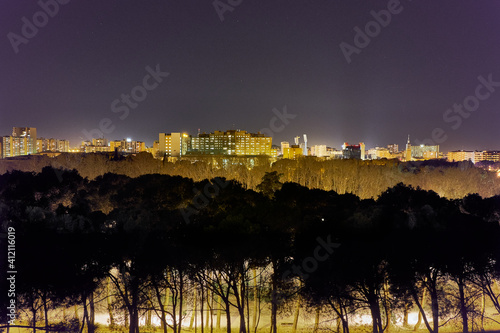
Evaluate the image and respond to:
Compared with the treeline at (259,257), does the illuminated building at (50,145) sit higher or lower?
higher

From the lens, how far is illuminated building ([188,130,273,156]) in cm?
12712

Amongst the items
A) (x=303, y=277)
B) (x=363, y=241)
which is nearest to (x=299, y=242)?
(x=303, y=277)

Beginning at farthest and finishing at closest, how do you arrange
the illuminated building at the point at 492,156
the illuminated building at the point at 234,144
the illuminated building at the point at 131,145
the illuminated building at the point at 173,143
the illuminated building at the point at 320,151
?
the illuminated building at the point at 320,151, the illuminated building at the point at 131,145, the illuminated building at the point at 492,156, the illuminated building at the point at 234,144, the illuminated building at the point at 173,143

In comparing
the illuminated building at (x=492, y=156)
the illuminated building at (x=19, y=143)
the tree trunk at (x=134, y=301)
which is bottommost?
the tree trunk at (x=134, y=301)

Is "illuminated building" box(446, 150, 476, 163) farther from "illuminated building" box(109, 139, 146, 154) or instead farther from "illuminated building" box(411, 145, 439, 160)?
"illuminated building" box(109, 139, 146, 154)

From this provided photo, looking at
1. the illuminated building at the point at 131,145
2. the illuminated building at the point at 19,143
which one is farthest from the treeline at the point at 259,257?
the illuminated building at the point at 131,145

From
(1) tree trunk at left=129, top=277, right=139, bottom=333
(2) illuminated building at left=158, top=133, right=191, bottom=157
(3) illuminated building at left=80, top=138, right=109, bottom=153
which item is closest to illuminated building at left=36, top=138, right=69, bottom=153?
(3) illuminated building at left=80, top=138, right=109, bottom=153

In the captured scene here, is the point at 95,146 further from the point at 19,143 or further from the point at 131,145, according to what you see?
the point at 19,143

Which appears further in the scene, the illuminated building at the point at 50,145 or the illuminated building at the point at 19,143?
the illuminated building at the point at 50,145

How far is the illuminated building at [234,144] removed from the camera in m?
127

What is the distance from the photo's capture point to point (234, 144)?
12962 cm

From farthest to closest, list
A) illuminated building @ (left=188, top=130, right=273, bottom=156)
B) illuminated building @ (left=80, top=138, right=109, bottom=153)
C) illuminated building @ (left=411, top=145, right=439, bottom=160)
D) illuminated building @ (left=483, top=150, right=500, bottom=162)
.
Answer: illuminated building @ (left=411, top=145, right=439, bottom=160) → illuminated building @ (left=483, top=150, right=500, bottom=162) → illuminated building @ (left=80, top=138, right=109, bottom=153) → illuminated building @ (left=188, top=130, right=273, bottom=156)

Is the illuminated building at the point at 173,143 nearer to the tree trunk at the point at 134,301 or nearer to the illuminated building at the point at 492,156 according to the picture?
the illuminated building at the point at 492,156

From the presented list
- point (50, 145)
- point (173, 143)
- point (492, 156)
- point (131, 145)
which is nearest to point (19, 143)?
point (50, 145)
